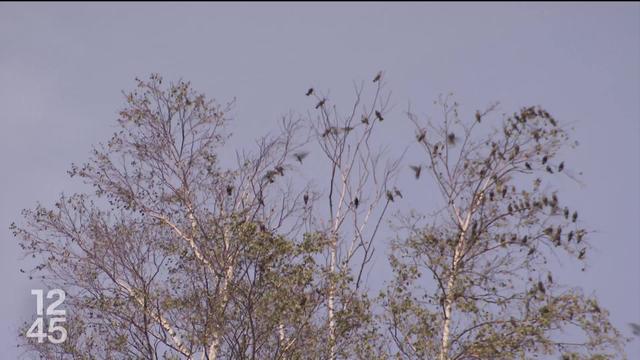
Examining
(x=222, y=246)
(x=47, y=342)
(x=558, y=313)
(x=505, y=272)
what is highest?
(x=47, y=342)

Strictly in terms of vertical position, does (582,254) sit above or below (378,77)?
below

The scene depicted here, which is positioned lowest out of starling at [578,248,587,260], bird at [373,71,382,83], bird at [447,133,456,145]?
starling at [578,248,587,260]

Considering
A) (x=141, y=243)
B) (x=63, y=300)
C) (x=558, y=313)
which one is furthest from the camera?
A: (x=63, y=300)

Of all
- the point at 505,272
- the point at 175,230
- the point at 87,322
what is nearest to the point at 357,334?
the point at 505,272

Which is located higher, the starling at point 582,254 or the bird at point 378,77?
the bird at point 378,77

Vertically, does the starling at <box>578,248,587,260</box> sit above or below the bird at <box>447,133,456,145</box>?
below

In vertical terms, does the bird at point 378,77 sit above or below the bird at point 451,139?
above

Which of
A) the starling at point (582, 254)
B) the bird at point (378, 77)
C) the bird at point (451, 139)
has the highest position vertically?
the bird at point (378, 77)

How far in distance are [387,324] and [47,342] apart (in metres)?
8.59

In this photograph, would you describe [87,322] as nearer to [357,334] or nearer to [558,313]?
[357,334]

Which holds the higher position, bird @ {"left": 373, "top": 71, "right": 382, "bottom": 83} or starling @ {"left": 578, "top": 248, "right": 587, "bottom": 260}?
bird @ {"left": 373, "top": 71, "right": 382, "bottom": 83}

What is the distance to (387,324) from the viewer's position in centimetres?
1512

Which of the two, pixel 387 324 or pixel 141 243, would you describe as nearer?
pixel 387 324

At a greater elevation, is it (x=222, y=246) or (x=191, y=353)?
(x=222, y=246)
